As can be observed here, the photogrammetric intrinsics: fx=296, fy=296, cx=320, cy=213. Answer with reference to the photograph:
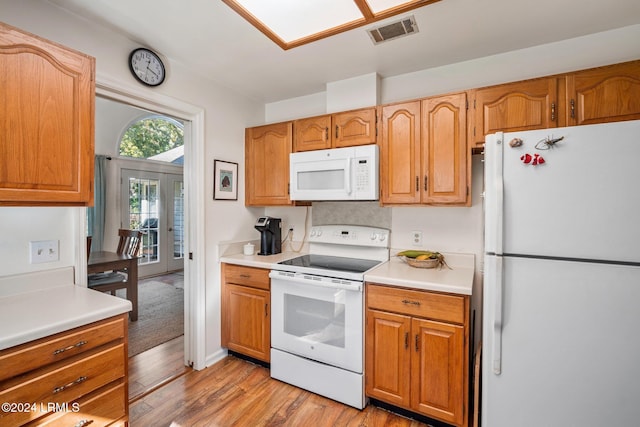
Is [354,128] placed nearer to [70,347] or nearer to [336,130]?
[336,130]

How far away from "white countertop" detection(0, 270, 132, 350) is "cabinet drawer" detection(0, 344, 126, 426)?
157 mm

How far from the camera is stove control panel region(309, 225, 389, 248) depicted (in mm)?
2426

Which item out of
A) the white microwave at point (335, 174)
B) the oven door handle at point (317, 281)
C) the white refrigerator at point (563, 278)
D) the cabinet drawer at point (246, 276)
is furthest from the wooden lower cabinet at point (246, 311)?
the white refrigerator at point (563, 278)

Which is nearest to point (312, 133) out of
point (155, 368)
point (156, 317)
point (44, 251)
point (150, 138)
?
point (44, 251)

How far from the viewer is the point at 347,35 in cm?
185

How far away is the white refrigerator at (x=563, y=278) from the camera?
1201mm

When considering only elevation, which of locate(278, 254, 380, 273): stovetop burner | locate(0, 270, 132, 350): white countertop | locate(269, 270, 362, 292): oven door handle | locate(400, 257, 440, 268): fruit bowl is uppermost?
locate(400, 257, 440, 268): fruit bowl

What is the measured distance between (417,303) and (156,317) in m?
3.06

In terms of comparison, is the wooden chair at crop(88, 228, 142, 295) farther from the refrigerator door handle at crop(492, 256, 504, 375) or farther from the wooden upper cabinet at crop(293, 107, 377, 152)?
the refrigerator door handle at crop(492, 256, 504, 375)

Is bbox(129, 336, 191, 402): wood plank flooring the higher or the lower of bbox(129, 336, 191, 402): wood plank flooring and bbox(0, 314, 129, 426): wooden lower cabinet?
the lower

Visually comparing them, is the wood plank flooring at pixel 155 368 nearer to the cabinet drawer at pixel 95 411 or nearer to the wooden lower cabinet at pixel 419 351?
the cabinet drawer at pixel 95 411

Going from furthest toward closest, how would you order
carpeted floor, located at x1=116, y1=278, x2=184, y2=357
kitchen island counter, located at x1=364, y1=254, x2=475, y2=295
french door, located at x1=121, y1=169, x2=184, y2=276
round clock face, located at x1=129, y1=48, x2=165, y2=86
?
french door, located at x1=121, y1=169, x2=184, y2=276 → carpeted floor, located at x1=116, y1=278, x2=184, y2=357 → round clock face, located at x1=129, y1=48, x2=165, y2=86 → kitchen island counter, located at x1=364, y1=254, x2=475, y2=295

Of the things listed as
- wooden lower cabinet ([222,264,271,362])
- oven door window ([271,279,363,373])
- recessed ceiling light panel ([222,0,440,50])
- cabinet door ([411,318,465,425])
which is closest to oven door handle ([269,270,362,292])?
oven door window ([271,279,363,373])

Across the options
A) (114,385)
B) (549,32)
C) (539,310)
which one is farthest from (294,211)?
(549,32)
